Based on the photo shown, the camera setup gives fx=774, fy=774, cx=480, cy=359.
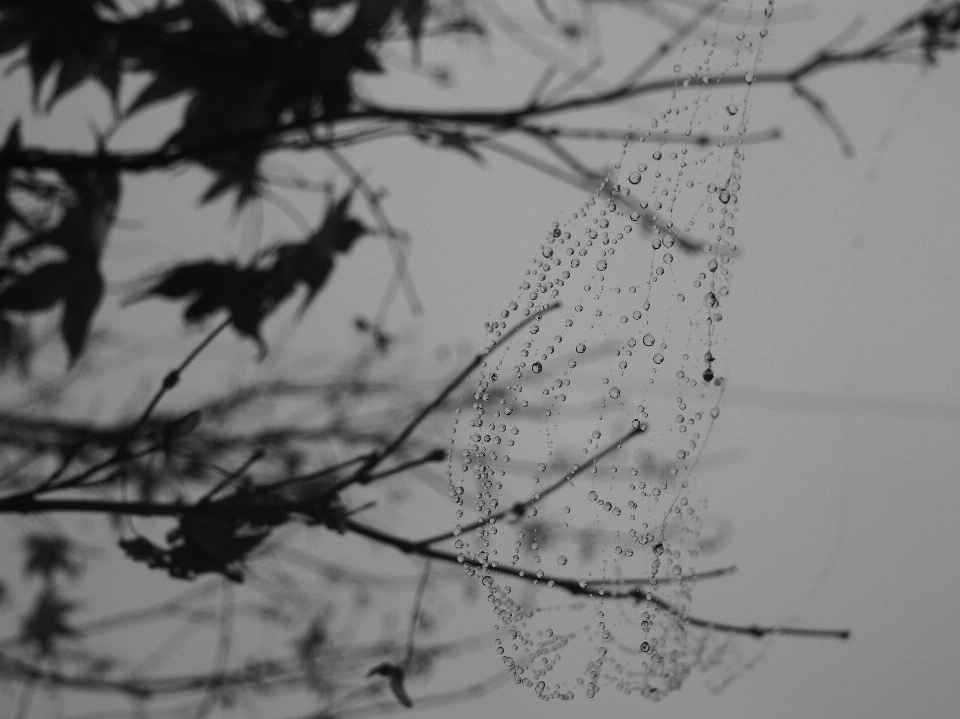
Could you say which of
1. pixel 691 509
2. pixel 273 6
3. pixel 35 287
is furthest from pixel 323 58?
pixel 691 509

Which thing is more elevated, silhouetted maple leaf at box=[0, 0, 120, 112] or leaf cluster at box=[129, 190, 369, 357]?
silhouetted maple leaf at box=[0, 0, 120, 112]

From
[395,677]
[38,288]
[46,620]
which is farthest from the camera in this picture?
[46,620]

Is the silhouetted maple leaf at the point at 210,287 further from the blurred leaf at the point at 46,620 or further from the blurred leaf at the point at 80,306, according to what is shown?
the blurred leaf at the point at 46,620

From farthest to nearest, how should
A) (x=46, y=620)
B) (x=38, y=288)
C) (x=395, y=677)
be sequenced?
(x=46, y=620) → (x=38, y=288) → (x=395, y=677)

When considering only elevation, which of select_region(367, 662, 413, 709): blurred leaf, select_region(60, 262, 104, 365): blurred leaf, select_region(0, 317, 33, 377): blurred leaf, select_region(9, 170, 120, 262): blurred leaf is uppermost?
select_region(0, 317, 33, 377): blurred leaf

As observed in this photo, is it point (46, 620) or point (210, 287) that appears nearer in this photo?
point (210, 287)

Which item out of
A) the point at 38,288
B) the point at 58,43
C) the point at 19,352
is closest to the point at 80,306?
the point at 38,288

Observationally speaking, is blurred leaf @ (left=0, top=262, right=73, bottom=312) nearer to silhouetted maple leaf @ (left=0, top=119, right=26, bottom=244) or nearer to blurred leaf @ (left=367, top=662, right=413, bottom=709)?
silhouetted maple leaf @ (left=0, top=119, right=26, bottom=244)

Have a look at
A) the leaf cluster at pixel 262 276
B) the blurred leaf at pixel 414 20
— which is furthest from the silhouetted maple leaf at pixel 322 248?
the blurred leaf at pixel 414 20

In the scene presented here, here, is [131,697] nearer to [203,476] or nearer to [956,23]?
[203,476]

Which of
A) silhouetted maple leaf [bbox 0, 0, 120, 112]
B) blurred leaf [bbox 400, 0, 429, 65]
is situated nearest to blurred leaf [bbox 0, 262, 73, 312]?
silhouetted maple leaf [bbox 0, 0, 120, 112]

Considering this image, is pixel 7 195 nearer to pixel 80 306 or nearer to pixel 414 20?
pixel 80 306

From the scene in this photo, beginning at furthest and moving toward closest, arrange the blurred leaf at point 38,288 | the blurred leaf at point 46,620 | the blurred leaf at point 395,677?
the blurred leaf at point 46,620 < the blurred leaf at point 38,288 < the blurred leaf at point 395,677
